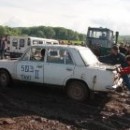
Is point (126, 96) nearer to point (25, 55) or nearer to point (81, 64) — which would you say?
point (81, 64)

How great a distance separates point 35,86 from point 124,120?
13.9ft

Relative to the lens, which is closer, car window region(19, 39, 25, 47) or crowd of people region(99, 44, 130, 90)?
crowd of people region(99, 44, 130, 90)

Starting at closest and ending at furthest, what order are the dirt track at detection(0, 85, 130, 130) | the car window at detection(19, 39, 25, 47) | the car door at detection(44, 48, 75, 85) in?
the dirt track at detection(0, 85, 130, 130) → the car door at detection(44, 48, 75, 85) → the car window at detection(19, 39, 25, 47)

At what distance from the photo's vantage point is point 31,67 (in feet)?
37.9

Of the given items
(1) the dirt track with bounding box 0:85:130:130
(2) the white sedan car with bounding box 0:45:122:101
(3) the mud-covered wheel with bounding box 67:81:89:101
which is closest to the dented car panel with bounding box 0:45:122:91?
(2) the white sedan car with bounding box 0:45:122:101

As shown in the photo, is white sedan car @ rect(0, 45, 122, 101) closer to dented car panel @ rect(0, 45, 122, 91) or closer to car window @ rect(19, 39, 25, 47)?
dented car panel @ rect(0, 45, 122, 91)

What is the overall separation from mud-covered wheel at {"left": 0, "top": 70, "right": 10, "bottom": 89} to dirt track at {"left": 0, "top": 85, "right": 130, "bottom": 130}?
1.25 feet

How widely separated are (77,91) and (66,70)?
2.31 feet

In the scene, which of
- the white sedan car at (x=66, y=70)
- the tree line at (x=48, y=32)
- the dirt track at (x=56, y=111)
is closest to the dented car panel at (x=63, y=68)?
the white sedan car at (x=66, y=70)

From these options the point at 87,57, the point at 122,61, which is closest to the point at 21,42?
the point at 122,61

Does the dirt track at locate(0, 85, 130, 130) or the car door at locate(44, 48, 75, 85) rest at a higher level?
the car door at locate(44, 48, 75, 85)

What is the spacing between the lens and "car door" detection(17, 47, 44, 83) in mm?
11406

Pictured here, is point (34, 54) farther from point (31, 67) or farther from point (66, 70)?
point (66, 70)

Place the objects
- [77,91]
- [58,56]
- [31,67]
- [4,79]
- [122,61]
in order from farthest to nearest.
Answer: [4,79] < [122,61] < [31,67] < [58,56] < [77,91]
